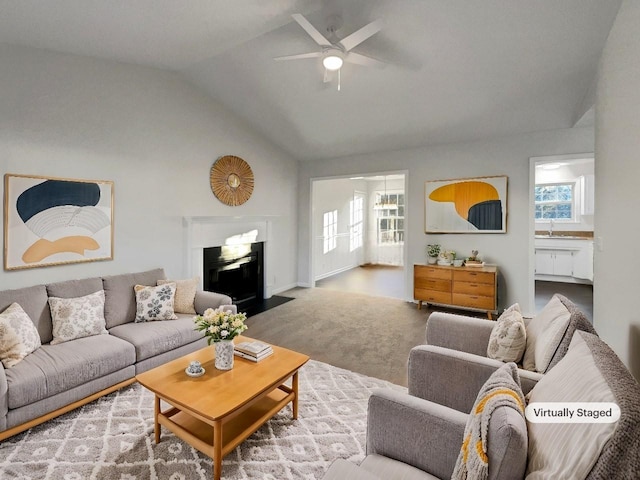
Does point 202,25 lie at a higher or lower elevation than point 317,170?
higher

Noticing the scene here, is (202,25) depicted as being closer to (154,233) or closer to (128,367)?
(154,233)

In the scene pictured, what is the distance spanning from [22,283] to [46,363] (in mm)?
1057

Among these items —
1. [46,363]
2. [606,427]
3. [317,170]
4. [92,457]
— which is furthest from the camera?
[317,170]

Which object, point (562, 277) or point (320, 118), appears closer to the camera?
point (320, 118)

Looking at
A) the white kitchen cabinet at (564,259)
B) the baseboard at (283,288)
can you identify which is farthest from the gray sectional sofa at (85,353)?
the white kitchen cabinet at (564,259)

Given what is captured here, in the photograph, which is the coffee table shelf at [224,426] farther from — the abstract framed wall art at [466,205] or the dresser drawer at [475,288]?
the abstract framed wall art at [466,205]

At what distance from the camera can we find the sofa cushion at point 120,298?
308 cm

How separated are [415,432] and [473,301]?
367cm

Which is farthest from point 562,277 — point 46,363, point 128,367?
point 46,363

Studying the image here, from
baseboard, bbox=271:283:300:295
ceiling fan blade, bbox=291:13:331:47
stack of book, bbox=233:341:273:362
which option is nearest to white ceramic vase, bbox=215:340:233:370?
stack of book, bbox=233:341:273:362

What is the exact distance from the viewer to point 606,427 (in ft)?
2.49

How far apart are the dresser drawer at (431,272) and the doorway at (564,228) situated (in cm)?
275

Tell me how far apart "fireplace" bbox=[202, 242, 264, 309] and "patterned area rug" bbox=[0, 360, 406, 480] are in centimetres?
225

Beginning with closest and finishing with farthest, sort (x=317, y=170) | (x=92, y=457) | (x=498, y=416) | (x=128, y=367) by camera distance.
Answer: (x=498, y=416) → (x=92, y=457) → (x=128, y=367) → (x=317, y=170)
